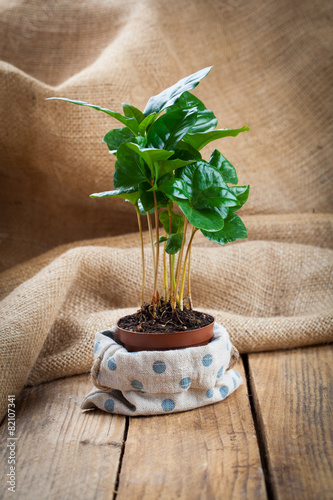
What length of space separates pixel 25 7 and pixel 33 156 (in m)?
0.52

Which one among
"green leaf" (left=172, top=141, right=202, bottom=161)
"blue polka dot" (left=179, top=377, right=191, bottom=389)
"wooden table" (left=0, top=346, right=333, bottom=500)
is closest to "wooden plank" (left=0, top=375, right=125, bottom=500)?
"wooden table" (left=0, top=346, right=333, bottom=500)

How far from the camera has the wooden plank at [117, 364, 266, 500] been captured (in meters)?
0.60

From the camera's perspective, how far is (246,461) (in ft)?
2.17

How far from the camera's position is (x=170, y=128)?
754 millimetres

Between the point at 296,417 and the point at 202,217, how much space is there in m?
0.34

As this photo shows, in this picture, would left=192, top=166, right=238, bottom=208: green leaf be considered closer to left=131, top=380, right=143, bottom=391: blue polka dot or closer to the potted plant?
the potted plant

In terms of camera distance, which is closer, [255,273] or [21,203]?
[255,273]

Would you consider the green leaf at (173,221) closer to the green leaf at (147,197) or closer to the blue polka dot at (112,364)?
the green leaf at (147,197)

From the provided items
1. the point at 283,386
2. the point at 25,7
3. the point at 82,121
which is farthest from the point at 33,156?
the point at 283,386

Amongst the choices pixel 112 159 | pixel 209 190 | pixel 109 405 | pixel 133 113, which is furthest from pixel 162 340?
pixel 112 159

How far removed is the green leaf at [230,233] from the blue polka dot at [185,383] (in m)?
0.22

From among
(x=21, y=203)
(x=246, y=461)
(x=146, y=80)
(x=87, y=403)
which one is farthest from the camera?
(x=21, y=203)

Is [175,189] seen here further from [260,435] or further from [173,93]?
[260,435]

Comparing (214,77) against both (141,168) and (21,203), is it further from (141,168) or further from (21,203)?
(141,168)
